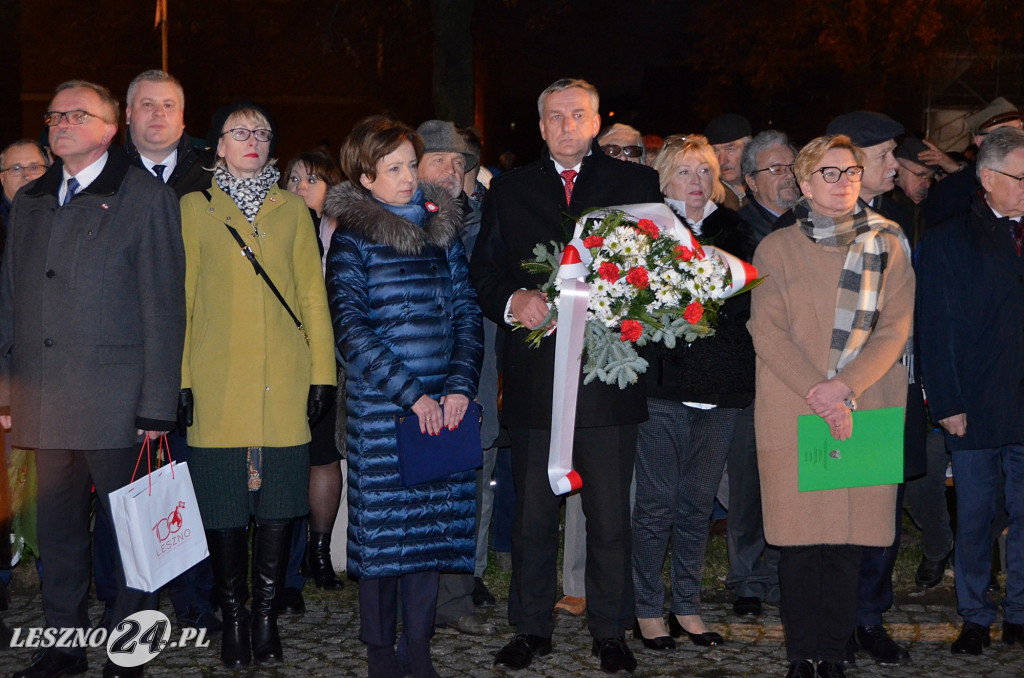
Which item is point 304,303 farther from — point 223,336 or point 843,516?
point 843,516

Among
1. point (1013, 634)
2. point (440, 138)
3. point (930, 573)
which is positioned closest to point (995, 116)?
point (930, 573)

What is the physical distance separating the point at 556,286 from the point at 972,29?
68.2 feet

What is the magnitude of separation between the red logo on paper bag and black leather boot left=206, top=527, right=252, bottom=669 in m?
0.35

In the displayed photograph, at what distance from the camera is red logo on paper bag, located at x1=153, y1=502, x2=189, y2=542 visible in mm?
4703

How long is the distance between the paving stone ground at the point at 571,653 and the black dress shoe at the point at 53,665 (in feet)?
0.28

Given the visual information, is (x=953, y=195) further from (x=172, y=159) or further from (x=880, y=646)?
(x=172, y=159)

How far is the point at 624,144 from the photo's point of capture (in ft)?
21.5

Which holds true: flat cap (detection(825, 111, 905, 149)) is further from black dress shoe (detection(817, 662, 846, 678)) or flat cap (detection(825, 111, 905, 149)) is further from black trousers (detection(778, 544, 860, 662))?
black dress shoe (detection(817, 662, 846, 678))

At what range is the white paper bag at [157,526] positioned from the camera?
4621 mm

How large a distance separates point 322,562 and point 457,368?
2025 millimetres

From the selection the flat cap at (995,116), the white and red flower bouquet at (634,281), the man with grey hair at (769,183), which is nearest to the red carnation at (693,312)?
the white and red flower bouquet at (634,281)

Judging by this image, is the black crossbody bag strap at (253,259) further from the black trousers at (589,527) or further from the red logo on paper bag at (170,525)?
the black trousers at (589,527)

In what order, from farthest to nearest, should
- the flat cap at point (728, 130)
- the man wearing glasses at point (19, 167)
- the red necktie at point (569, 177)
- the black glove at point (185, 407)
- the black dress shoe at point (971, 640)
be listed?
1. the flat cap at point (728, 130)
2. the man wearing glasses at point (19, 167)
3. the black dress shoe at point (971, 640)
4. the red necktie at point (569, 177)
5. the black glove at point (185, 407)

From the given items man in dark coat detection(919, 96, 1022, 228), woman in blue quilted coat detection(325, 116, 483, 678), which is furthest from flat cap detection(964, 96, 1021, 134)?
woman in blue quilted coat detection(325, 116, 483, 678)
